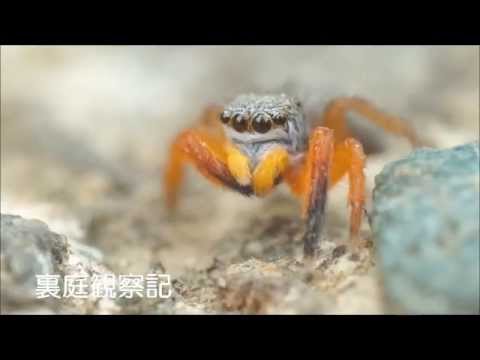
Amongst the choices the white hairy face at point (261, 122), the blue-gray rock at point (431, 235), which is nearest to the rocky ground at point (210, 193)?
the blue-gray rock at point (431, 235)

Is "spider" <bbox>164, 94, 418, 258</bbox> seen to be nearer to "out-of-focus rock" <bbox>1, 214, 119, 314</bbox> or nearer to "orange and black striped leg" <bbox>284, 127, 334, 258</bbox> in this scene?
"orange and black striped leg" <bbox>284, 127, 334, 258</bbox>

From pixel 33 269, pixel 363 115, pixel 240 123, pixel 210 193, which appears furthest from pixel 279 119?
pixel 33 269

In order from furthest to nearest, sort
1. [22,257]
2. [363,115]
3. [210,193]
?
[210,193] → [363,115] → [22,257]

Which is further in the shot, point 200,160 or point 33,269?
point 200,160

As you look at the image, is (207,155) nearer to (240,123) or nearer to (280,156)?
(240,123)

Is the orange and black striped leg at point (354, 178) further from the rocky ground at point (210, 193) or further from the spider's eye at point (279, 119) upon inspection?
the spider's eye at point (279, 119)

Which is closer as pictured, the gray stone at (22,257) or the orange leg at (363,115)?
the gray stone at (22,257)
